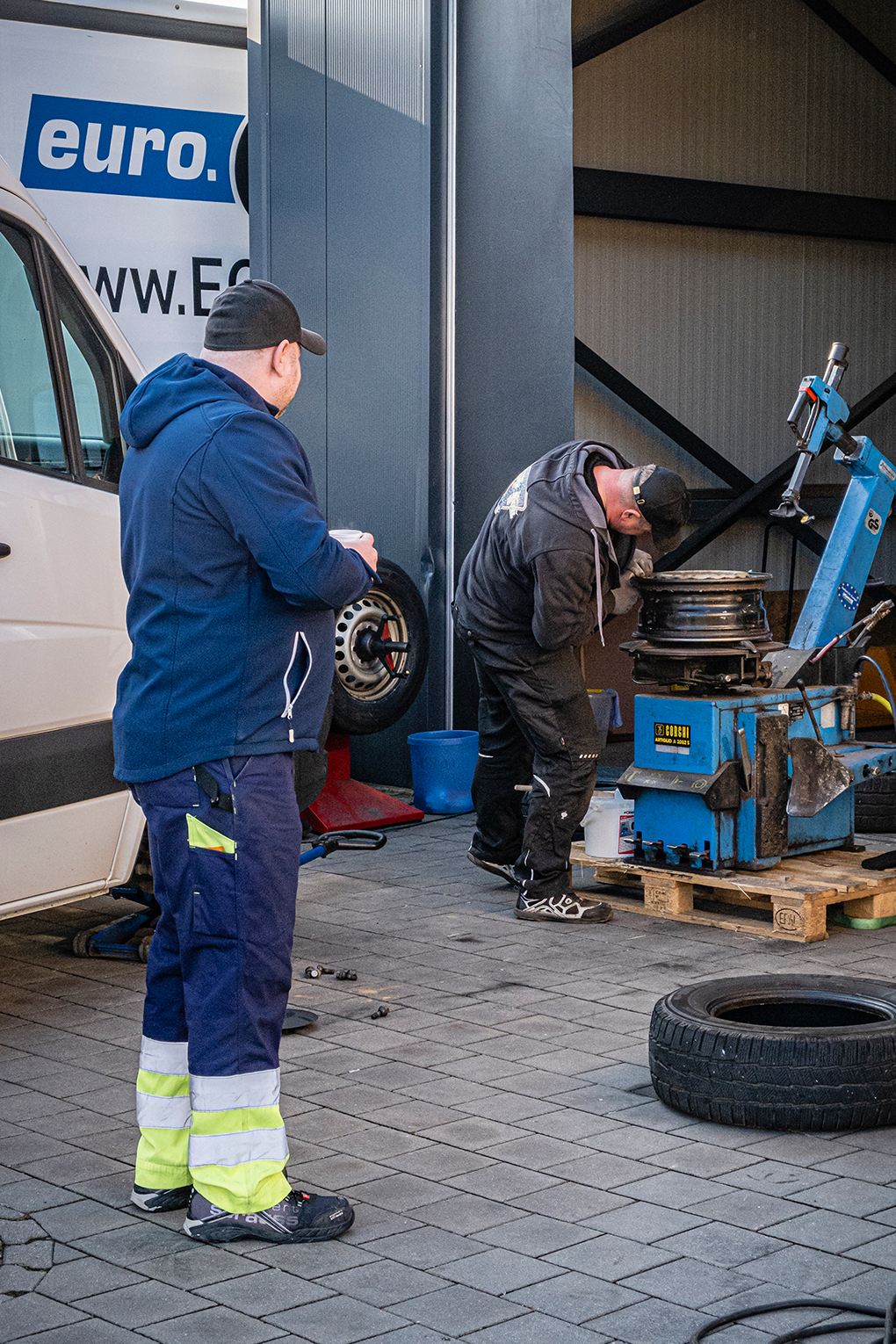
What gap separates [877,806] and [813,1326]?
5394mm

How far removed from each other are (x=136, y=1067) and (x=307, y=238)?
6266 millimetres

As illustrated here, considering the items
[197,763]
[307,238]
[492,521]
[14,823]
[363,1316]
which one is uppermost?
[307,238]

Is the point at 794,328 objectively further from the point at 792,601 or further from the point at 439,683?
the point at 439,683

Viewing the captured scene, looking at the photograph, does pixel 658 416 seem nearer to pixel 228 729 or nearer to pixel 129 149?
pixel 129 149

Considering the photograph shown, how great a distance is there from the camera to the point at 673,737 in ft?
21.1

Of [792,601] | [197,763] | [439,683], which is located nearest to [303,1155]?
[197,763]

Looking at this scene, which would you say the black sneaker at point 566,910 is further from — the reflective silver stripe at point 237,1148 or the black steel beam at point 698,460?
the black steel beam at point 698,460

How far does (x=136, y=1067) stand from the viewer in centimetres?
461

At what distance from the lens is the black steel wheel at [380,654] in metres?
8.37

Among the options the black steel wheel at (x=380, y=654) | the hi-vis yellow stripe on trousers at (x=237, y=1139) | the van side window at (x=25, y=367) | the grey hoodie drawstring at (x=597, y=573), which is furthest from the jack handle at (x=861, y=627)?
the hi-vis yellow stripe on trousers at (x=237, y=1139)

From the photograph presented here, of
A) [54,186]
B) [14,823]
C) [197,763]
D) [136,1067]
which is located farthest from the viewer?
[54,186]

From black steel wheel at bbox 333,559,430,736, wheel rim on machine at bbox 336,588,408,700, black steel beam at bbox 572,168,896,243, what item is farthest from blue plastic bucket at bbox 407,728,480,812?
black steel beam at bbox 572,168,896,243

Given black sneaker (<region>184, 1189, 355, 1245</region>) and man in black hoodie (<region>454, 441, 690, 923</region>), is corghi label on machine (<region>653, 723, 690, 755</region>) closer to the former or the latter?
man in black hoodie (<region>454, 441, 690, 923</region>)

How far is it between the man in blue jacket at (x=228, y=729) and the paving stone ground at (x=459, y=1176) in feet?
0.77
